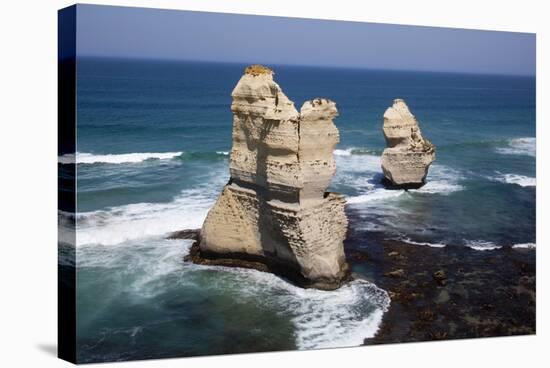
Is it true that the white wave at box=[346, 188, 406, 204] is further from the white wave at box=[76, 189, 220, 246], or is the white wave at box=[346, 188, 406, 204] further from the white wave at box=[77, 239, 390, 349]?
the white wave at box=[77, 239, 390, 349]

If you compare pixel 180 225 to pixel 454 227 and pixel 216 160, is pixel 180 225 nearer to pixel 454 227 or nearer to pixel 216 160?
pixel 216 160

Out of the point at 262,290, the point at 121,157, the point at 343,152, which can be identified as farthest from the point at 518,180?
the point at 121,157

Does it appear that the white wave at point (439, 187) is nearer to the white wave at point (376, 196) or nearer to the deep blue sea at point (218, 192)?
the deep blue sea at point (218, 192)

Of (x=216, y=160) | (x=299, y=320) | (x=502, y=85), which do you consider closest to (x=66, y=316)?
(x=299, y=320)

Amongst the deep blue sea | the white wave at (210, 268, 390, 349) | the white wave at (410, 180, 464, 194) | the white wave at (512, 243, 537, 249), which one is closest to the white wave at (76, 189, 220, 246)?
the deep blue sea

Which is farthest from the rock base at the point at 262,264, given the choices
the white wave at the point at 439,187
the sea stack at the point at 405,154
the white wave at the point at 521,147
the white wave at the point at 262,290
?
the sea stack at the point at 405,154

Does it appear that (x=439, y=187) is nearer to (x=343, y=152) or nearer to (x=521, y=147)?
(x=521, y=147)
